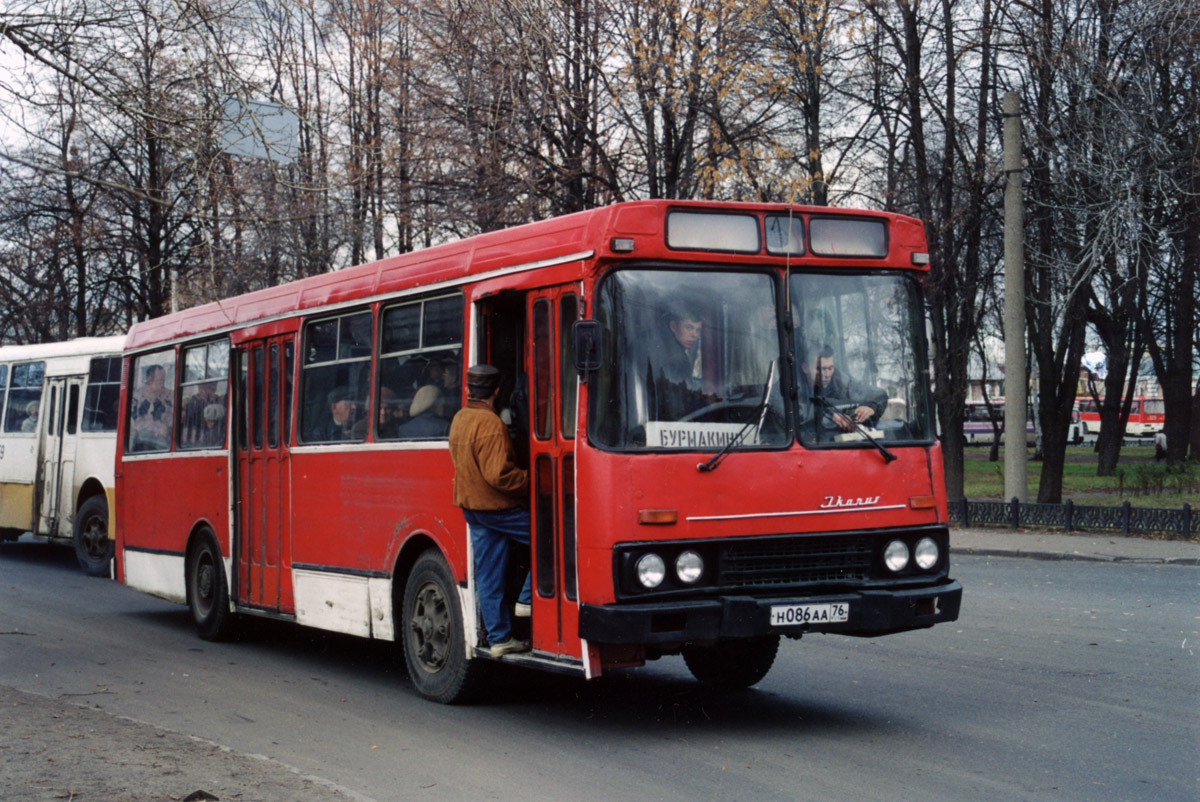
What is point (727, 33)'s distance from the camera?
22500mm

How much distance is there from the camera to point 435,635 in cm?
942

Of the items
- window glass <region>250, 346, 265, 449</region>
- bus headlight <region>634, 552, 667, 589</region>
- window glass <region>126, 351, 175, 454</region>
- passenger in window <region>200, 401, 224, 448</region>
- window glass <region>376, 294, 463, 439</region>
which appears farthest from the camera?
window glass <region>126, 351, 175, 454</region>

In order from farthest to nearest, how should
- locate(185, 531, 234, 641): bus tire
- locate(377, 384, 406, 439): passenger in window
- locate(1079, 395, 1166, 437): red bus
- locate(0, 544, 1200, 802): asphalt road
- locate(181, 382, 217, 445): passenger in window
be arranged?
locate(1079, 395, 1166, 437): red bus, locate(181, 382, 217, 445): passenger in window, locate(185, 531, 234, 641): bus tire, locate(377, 384, 406, 439): passenger in window, locate(0, 544, 1200, 802): asphalt road

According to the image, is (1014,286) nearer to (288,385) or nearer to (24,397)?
(288,385)

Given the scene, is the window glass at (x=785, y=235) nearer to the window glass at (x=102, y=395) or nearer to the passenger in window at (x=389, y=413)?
the passenger in window at (x=389, y=413)

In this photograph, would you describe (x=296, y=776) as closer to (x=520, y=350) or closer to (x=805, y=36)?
(x=520, y=350)

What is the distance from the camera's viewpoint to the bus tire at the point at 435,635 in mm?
9102

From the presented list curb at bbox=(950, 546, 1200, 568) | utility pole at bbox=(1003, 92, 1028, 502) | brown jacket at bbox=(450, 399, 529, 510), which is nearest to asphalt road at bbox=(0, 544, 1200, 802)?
brown jacket at bbox=(450, 399, 529, 510)

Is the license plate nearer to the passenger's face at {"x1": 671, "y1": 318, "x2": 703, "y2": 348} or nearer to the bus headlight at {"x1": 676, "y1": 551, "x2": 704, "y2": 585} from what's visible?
the bus headlight at {"x1": 676, "y1": 551, "x2": 704, "y2": 585}

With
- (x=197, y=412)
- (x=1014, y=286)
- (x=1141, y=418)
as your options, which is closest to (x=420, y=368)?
(x=197, y=412)

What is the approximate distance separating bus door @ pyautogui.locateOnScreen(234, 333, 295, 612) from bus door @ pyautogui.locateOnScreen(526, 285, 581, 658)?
12.5 feet

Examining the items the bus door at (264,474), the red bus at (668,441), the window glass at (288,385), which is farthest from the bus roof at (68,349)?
the red bus at (668,441)

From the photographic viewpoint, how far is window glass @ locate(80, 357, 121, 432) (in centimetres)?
1970

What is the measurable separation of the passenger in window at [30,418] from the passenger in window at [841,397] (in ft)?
53.0
